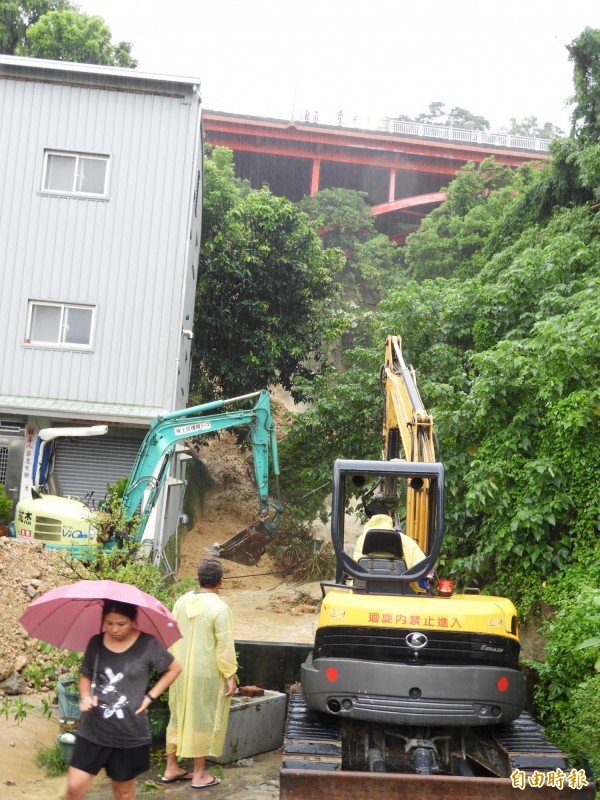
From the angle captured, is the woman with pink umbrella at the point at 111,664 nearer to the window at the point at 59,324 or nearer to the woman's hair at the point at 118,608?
the woman's hair at the point at 118,608

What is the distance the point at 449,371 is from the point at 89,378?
6.54m

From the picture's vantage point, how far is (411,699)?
594 cm

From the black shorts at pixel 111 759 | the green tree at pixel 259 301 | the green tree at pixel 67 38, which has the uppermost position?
the green tree at pixel 67 38

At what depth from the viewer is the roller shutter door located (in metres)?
15.9

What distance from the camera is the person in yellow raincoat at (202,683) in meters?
6.33

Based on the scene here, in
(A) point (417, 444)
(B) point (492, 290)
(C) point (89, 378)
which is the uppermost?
(B) point (492, 290)

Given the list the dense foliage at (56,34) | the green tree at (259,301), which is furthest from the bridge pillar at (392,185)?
the green tree at (259,301)

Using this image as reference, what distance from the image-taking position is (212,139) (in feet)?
140

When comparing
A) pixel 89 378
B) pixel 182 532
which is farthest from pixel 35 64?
pixel 182 532

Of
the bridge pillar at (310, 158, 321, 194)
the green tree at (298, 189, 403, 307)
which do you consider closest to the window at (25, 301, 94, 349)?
the green tree at (298, 189, 403, 307)

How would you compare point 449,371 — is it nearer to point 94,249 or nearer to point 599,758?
point 94,249

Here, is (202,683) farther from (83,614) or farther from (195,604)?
(83,614)

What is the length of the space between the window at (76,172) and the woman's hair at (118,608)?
1284 cm

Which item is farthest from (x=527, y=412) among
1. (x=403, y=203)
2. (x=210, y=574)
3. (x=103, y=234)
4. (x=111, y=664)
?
(x=403, y=203)
